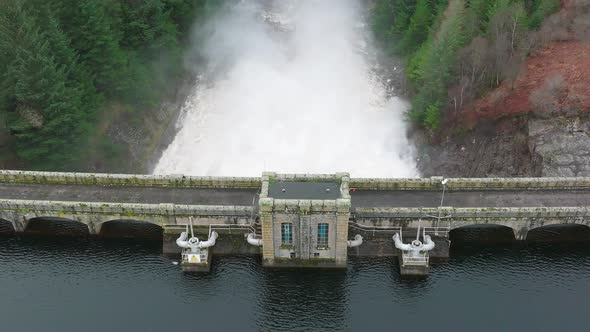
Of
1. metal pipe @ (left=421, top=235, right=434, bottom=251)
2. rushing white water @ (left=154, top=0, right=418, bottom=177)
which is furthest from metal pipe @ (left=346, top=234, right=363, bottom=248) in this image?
rushing white water @ (left=154, top=0, right=418, bottom=177)

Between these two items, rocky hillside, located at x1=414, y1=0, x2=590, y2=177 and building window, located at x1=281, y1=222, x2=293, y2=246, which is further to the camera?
→ rocky hillside, located at x1=414, y1=0, x2=590, y2=177

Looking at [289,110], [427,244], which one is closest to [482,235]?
[427,244]

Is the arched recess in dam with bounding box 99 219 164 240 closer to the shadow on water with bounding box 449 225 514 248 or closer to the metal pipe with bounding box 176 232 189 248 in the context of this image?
the metal pipe with bounding box 176 232 189 248

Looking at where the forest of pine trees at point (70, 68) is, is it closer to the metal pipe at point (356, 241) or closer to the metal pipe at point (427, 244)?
the metal pipe at point (356, 241)

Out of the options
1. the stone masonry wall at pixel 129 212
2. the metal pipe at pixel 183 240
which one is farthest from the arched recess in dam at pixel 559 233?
the metal pipe at pixel 183 240

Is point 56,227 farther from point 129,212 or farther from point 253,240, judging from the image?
point 253,240

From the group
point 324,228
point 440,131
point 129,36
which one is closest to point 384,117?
point 440,131
